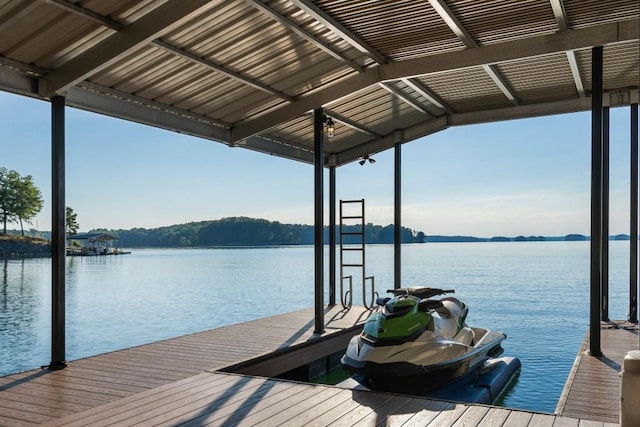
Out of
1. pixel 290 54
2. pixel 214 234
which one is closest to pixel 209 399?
pixel 290 54

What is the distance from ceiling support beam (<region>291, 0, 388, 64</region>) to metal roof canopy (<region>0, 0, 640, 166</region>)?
2cm

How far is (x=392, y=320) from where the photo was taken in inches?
210

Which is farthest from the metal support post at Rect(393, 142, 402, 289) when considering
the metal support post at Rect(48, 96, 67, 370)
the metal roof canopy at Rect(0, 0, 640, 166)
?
the metal support post at Rect(48, 96, 67, 370)

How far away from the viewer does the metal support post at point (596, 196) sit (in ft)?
19.6

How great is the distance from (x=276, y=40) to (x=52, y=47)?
209 cm

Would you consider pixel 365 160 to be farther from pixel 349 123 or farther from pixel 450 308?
pixel 450 308

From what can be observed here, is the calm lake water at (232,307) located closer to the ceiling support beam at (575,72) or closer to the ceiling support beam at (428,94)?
the ceiling support beam at (575,72)

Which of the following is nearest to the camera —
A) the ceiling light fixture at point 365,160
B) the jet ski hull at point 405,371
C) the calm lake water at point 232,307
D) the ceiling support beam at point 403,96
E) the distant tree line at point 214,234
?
the jet ski hull at point 405,371

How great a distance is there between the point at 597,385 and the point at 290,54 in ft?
14.3

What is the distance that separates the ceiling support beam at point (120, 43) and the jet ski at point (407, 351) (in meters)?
3.08

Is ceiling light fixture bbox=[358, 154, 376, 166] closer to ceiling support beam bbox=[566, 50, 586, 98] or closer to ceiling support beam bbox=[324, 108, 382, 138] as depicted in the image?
ceiling support beam bbox=[324, 108, 382, 138]

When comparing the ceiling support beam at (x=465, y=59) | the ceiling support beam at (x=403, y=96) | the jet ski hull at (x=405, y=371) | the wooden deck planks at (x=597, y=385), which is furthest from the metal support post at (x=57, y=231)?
the wooden deck planks at (x=597, y=385)

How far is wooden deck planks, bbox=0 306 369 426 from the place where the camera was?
Answer: 444 centimetres

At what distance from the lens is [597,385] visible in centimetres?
500
